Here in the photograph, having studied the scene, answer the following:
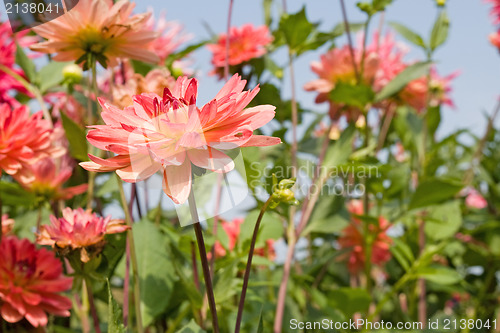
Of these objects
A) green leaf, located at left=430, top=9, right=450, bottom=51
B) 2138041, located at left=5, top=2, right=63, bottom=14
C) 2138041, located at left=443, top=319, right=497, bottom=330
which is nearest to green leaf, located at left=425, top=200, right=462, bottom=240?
2138041, located at left=443, top=319, right=497, bottom=330

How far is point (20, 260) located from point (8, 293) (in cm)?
4

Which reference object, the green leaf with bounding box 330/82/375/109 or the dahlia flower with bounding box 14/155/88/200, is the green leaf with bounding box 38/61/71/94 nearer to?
the dahlia flower with bounding box 14/155/88/200

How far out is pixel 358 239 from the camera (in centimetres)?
115

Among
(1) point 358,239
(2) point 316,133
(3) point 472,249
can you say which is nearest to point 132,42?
(1) point 358,239

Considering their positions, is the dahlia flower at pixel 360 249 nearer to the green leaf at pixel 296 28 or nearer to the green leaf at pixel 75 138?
the green leaf at pixel 296 28

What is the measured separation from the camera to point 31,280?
61 cm

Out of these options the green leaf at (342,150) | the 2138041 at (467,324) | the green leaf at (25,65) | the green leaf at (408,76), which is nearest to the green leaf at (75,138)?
the green leaf at (25,65)

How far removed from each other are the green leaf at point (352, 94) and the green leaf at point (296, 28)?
97mm

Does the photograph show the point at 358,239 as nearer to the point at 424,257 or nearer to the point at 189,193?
the point at 424,257

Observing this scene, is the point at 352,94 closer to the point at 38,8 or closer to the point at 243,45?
the point at 243,45

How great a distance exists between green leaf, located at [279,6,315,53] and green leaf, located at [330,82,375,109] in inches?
3.8

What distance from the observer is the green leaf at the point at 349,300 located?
779 mm

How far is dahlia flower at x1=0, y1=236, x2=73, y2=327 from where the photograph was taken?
1.96ft

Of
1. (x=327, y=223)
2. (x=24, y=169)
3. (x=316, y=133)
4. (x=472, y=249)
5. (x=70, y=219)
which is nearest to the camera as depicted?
(x=70, y=219)
